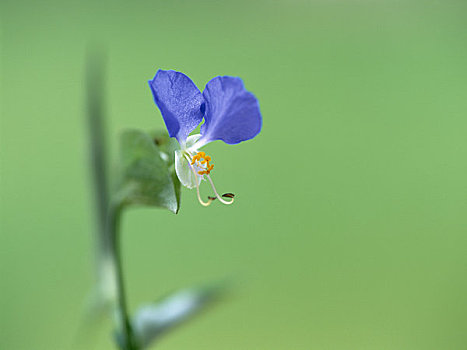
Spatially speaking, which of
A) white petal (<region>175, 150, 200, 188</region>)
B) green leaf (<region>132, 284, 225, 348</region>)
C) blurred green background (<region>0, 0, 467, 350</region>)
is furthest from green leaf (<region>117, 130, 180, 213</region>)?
blurred green background (<region>0, 0, 467, 350</region>)

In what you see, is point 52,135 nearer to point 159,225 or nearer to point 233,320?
point 159,225

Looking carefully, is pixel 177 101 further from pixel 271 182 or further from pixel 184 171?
pixel 271 182

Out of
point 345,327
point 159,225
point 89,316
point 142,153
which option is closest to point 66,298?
point 159,225

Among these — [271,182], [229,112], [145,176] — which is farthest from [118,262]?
[271,182]

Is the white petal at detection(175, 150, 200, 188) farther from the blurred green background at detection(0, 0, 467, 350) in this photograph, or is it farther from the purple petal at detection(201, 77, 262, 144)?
the blurred green background at detection(0, 0, 467, 350)

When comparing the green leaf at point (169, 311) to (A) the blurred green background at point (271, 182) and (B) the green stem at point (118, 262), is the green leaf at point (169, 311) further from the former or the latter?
(A) the blurred green background at point (271, 182)

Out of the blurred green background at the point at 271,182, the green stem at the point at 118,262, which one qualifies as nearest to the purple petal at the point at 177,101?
the green stem at the point at 118,262
